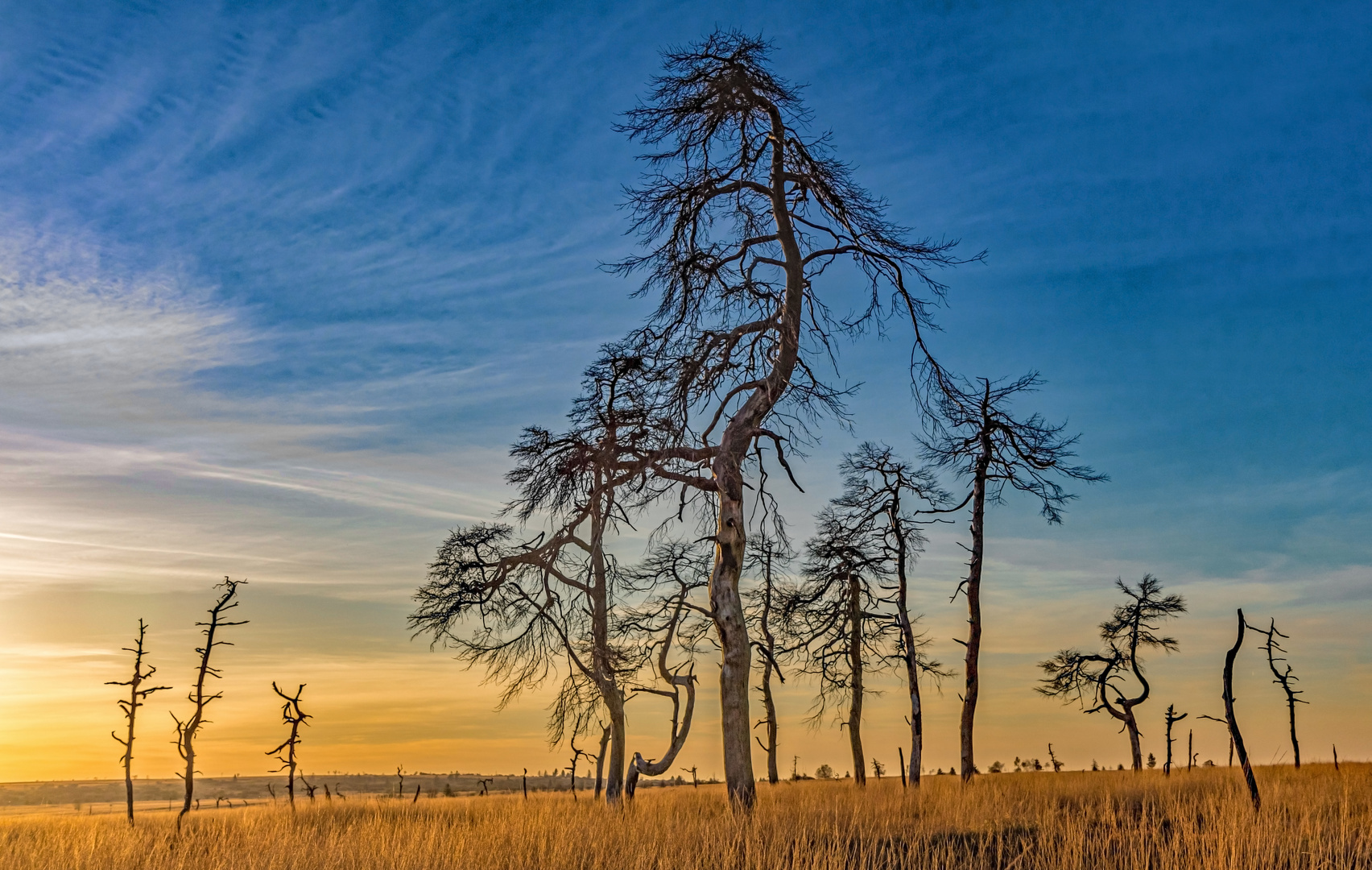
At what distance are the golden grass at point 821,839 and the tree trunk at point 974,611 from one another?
4.10 metres

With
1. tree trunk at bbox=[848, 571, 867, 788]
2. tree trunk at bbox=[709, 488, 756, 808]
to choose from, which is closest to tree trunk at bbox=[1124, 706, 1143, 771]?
tree trunk at bbox=[848, 571, 867, 788]

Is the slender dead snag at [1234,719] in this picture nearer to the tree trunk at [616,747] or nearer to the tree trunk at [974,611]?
the tree trunk at [974,611]

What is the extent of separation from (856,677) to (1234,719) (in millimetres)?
12487

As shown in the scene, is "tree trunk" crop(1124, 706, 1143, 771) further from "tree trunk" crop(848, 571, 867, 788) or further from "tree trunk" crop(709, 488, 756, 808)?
"tree trunk" crop(709, 488, 756, 808)

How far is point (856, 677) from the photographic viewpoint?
26859 millimetres

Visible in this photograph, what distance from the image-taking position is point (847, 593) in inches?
1028

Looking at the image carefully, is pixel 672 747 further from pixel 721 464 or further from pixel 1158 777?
pixel 1158 777

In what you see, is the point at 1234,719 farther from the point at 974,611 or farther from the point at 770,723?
the point at 770,723

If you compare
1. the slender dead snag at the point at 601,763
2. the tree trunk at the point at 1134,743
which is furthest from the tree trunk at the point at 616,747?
the tree trunk at the point at 1134,743

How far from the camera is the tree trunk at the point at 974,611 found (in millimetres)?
21047

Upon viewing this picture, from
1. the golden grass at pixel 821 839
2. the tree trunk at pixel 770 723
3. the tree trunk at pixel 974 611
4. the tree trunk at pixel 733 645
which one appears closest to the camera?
the golden grass at pixel 821 839

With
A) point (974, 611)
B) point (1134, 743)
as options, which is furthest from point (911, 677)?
point (1134, 743)

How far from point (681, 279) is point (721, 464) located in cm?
336

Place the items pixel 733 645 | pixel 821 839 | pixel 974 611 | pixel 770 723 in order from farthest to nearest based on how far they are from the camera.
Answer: pixel 770 723, pixel 974 611, pixel 733 645, pixel 821 839
